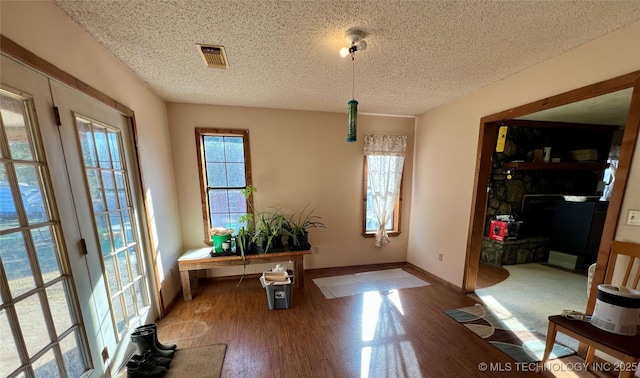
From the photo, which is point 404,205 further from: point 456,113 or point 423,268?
point 456,113

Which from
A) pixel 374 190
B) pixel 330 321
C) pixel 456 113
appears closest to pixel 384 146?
pixel 374 190

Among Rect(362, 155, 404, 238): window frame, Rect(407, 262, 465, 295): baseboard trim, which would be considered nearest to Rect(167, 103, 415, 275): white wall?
Rect(362, 155, 404, 238): window frame

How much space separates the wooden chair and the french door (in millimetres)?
3071

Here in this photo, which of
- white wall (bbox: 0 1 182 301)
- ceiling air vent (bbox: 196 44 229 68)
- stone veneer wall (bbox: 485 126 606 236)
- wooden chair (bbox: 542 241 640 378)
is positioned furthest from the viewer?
stone veneer wall (bbox: 485 126 606 236)

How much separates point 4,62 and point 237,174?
209 cm

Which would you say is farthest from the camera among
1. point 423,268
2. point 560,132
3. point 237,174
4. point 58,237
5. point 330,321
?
point 560,132

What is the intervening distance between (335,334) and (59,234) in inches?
81.9

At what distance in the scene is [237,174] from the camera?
2.97 meters

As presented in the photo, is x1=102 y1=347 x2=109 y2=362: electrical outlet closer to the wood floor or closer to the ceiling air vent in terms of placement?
the wood floor

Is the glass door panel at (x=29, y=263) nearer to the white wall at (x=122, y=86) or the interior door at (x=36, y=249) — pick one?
the interior door at (x=36, y=249)

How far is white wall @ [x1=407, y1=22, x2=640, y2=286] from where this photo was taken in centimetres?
143

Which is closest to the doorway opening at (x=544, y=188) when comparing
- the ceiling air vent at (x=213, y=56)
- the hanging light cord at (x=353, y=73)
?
the hanging light cord at (x=353, y=73)

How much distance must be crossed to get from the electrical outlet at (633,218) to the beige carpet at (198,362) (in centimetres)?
308

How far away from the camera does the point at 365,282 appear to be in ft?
9.58
